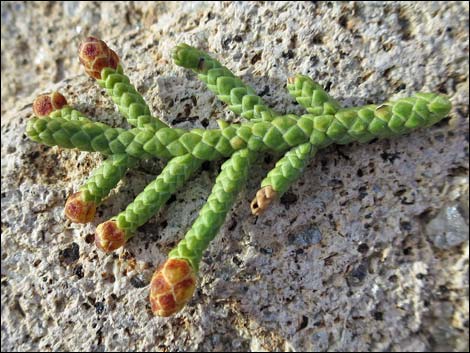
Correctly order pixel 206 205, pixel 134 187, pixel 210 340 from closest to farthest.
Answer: pixel 206 205 < pixel 210 340 < pixel 134 187

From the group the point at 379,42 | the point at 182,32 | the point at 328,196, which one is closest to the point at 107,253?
the point at 328,196

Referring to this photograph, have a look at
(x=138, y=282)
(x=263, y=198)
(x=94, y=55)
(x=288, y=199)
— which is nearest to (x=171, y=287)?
(x=138, y=282)

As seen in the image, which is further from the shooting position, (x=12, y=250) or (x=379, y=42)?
(x=12, y=250)

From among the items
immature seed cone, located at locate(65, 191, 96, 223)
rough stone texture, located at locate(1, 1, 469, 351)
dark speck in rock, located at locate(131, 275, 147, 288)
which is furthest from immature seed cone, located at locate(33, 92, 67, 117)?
dark speck in rock, located at locate(131, 275, 147, 288)

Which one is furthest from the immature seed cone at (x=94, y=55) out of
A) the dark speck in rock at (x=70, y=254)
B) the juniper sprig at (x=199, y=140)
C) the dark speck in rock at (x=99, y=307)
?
the dark speck in rock at (x=99, y=307)

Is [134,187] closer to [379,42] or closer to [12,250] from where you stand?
[12,250]

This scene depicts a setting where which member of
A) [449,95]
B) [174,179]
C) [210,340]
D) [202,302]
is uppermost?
[174,179]

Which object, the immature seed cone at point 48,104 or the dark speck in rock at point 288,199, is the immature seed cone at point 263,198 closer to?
the dark speck in rock at point 288,199

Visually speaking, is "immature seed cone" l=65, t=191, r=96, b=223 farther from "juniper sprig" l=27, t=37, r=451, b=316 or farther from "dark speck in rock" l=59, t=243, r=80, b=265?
"dark speck in rock" l=59, t=243, r=80, b=265
